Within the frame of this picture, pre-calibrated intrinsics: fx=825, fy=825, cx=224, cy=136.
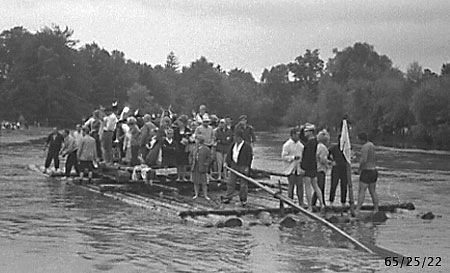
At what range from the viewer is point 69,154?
28.5 m

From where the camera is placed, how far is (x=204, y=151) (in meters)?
20.3

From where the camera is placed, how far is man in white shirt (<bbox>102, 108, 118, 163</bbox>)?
27875mm

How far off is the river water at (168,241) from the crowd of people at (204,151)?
150 cm

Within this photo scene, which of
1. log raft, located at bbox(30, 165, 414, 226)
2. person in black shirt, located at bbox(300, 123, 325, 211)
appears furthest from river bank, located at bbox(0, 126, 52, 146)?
person in black shirt, located at bbox(300, 123, 325, 211)

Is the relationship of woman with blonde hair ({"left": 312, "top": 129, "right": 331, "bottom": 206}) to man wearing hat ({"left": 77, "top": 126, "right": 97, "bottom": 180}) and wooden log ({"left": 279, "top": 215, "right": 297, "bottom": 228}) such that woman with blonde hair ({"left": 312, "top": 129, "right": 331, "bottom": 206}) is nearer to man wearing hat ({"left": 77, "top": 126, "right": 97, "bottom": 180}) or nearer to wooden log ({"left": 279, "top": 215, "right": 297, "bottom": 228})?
wooden log ({"left": 279, "top": 215, "right": 297, "bottom": 228})

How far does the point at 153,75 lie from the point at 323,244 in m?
145

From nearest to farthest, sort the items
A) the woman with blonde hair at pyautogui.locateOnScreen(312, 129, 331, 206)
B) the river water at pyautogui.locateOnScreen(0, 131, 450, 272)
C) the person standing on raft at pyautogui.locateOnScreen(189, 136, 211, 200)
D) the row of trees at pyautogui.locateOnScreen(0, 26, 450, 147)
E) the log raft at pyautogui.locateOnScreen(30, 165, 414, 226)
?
the river water at pyautogui.locateOnScreen(0, 131, 450, 272), the log raft at pyautogui.locateOnScreen(30, 165, 414, 226), the woman with blonde hair at pyautogui.locateOnScreen(312, 129, 331, 206), the person standing on raft at pyautogui.locateOnScreen(189, 136, 211, 200), the row of trees at pyautogui.locateOnScreen(0, 26, 450, 147)

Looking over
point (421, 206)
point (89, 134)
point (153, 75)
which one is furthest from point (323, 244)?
point (153, 75)

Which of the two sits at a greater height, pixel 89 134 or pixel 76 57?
pixel 76 57

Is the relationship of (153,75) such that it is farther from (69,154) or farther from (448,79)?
(69,154)

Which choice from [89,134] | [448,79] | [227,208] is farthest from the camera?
[448,79]

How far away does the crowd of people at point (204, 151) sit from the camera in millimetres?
18953

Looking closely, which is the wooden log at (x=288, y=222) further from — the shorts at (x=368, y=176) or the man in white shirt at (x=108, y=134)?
the man in white shirt at (x=108, y=134)

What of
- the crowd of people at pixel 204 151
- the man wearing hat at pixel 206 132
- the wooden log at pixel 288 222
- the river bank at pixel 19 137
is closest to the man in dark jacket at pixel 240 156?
the crowd of people at pixel 204 151
